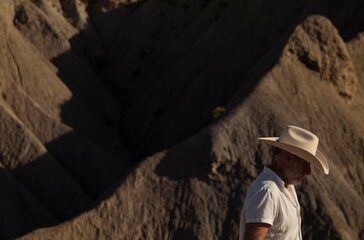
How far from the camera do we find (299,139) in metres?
5.45

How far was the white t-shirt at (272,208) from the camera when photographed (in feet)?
16.5

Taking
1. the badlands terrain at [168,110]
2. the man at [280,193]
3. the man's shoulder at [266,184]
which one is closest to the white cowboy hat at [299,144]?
the man at [280,193]

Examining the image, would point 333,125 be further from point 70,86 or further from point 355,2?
point 70,86

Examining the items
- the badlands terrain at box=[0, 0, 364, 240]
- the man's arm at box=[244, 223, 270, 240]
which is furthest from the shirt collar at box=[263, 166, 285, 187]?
the badlands terrain at box=[0, 0, 364, 240]

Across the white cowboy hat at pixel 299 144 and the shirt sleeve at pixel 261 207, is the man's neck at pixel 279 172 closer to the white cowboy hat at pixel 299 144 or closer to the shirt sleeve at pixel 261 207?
the white cowboy hat at pixel 299 144

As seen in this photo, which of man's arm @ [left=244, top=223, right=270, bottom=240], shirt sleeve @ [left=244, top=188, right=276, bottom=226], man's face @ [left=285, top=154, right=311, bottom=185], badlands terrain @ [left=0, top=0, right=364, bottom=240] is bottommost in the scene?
badlands terrain @ [left=0, top=0, right=364, bottom=240]

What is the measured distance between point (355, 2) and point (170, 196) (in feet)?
50.2

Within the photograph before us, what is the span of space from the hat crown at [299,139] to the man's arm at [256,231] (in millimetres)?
818

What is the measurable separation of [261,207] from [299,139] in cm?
80

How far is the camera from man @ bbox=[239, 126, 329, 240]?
502 centimetres

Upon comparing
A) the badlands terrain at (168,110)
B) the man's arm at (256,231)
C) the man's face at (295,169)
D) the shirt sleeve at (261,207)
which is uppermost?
the shirt sleeve at (261,207)

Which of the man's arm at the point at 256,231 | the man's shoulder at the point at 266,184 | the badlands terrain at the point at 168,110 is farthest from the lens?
the badlands terrain at the point at 168,110

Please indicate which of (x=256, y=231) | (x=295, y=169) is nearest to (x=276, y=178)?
(x=295, y=169)

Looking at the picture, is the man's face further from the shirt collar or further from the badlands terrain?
the badlands terrain
